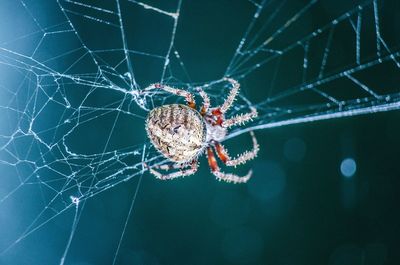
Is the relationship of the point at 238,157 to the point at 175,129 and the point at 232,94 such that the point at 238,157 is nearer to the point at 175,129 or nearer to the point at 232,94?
the point at 232,94

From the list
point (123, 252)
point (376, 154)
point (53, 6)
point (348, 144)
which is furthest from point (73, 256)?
point (376, 154)

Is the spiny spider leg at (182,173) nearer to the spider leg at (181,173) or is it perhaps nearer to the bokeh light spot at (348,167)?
the spider leg at (181,173)

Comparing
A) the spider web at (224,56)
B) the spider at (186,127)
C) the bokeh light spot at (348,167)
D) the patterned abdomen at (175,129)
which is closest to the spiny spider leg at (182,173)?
the spider at (186,127)

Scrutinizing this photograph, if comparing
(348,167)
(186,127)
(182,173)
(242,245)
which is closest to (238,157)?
(182,173)

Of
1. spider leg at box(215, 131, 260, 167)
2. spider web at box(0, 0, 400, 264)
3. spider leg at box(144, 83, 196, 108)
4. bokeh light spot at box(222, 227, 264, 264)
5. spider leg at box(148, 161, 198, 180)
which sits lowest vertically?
bokeh light spot at box(222, 227, 264, 264)

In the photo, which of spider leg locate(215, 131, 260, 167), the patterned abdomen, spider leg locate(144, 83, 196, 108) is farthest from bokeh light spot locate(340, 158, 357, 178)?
spider leg locate(144, 83, 196, 108)

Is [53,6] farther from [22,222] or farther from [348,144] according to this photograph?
[348,144]

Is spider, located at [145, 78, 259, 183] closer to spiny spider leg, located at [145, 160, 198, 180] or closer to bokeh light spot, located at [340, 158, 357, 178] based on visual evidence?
spiny spider leg, located at [145, 160, 198, 180]
